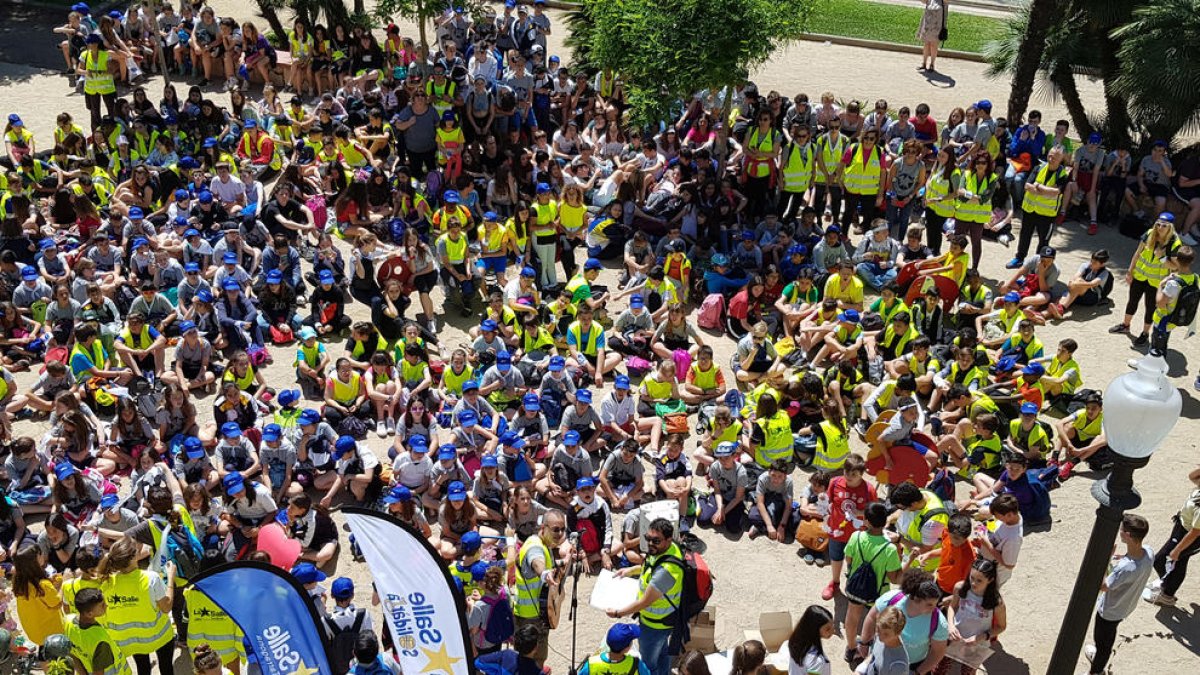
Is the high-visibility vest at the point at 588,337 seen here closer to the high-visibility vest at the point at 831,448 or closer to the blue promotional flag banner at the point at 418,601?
the high-visibility vest at the point at 831,448

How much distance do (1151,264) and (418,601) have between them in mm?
10200

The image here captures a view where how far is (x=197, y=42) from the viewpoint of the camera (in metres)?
21.6

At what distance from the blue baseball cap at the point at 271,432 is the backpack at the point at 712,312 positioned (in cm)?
551

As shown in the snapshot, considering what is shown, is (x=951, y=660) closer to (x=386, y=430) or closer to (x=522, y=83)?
(x=386, y=430)

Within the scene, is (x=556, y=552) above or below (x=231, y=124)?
below

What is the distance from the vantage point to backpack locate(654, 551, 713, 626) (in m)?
9.17

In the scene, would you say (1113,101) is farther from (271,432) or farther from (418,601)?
(418,601)

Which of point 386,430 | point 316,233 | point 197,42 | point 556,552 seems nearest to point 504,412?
point 386,430

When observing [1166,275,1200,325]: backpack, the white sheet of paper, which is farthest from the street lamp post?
[1166,275,1200,325]: backpack

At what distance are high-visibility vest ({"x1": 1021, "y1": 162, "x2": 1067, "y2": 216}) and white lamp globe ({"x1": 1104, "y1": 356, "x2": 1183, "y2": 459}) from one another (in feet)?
33.9

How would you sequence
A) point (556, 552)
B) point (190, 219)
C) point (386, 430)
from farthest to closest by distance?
1. point (190, 219)
2. point (386, 430)
3. point (556, 552)

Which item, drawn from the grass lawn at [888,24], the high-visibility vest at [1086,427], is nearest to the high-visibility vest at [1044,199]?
the high-visibility vest at [1086,427]

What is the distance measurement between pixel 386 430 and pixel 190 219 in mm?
4880

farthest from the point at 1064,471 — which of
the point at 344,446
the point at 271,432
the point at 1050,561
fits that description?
the point at 271,432
